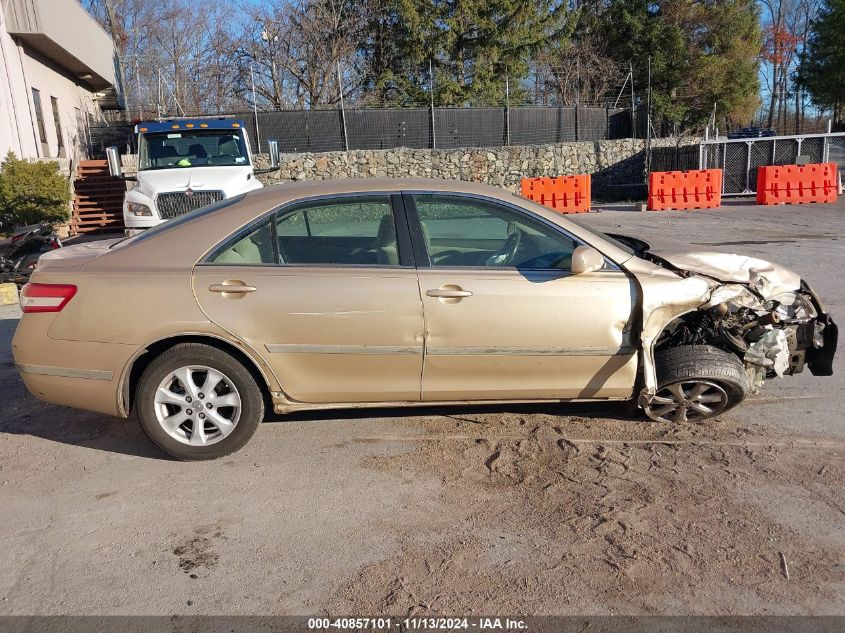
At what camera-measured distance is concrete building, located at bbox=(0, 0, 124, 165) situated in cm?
1809

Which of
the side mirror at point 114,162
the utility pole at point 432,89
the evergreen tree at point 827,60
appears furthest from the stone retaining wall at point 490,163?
the evergreen tree at point 827,60

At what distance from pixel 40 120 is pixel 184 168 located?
11838 millimetres

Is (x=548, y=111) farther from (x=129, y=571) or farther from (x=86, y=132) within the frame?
(x=129, y=571)

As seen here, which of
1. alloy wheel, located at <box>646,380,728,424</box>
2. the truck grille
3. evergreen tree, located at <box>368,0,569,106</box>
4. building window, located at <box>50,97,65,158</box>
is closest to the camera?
alloy wheel, located at <box>646,380,728,424</box>

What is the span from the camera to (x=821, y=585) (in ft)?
9.91

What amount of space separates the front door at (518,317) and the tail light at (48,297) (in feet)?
7.00

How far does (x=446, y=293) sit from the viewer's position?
419 centimetres

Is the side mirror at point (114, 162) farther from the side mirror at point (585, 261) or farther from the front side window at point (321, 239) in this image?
the side mirror at point (585, 261)

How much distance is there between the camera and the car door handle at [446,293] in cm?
419

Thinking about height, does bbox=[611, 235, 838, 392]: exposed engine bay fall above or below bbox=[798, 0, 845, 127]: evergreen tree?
below

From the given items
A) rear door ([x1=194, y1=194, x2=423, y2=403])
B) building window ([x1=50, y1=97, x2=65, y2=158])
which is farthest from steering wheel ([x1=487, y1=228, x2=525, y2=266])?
building window ([x1=50, y1=97, x2=65, y2=158])

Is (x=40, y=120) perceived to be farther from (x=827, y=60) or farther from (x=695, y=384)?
(x=827, y=60)

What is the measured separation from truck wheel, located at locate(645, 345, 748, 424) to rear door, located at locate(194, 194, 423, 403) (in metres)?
1.61

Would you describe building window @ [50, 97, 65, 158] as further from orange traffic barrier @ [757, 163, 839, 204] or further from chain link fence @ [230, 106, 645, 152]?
orange traffic barrier @ [757, 163, 839, 204]
